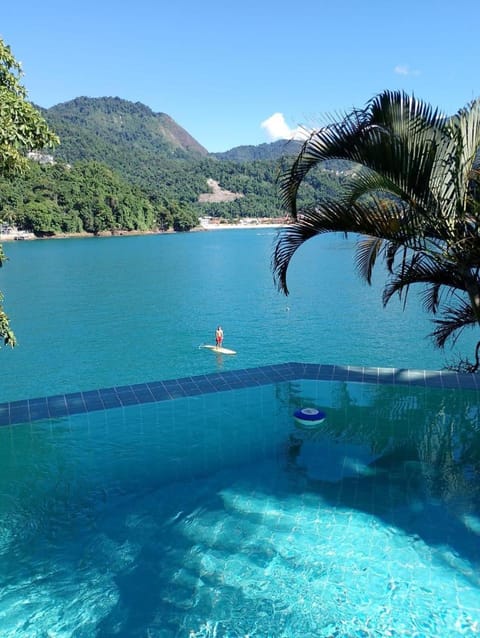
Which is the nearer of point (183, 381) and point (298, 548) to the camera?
point (298, 548)

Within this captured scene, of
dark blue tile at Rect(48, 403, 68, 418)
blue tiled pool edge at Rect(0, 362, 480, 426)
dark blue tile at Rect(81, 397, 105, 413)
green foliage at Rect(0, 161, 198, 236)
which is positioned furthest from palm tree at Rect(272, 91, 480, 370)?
green foliage at Rect(0, 161, 198, 236)

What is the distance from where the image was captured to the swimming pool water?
3414 millimetres

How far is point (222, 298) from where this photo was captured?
96.5 feet

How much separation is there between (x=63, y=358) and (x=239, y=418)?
1243 cm

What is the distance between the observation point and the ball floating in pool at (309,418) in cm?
650

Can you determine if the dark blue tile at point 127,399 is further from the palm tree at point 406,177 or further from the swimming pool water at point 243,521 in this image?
the palm tree at point 406,177

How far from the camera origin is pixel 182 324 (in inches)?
901

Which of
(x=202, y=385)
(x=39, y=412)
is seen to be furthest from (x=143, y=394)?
(x=39, y=412)

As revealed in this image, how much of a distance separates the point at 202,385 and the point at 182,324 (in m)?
15.6

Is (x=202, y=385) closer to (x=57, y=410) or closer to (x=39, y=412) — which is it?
(x=57, y=410)

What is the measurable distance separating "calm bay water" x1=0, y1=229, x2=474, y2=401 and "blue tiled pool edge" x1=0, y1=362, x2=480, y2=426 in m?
7.97

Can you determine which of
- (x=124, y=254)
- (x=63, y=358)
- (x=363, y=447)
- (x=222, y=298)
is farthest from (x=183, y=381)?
(x=124, y=254)

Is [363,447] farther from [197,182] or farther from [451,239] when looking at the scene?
[197,182]

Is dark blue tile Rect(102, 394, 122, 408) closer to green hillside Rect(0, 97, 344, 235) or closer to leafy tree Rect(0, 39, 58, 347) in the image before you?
leafy tree Rect(0, 39, 58, 347)
